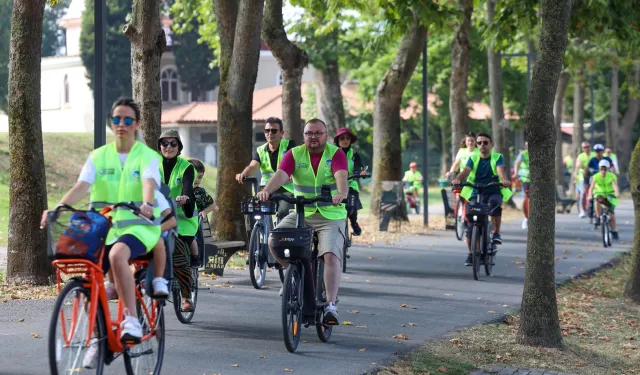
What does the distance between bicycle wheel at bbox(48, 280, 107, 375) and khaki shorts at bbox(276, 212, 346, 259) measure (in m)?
2.91

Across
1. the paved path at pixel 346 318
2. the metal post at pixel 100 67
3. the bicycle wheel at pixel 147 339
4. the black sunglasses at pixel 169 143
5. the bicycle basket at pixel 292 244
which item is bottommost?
the paved path at pixel 346 318

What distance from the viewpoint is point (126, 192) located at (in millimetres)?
7086

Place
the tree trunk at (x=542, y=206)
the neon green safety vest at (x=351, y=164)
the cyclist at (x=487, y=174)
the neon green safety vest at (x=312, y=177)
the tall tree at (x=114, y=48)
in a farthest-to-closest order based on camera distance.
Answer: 1. the tall tree at (x=114, y=48)
2. the cyclist at (x=487, y=174)
3. the neon green safety vest at (x=351, y=164)
4. the tree trunk at (x=542, y=206)
5. the neon green safety vest at (x=312, y=177)

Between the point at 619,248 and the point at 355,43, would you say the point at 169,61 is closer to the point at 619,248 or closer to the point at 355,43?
the point at 355,43

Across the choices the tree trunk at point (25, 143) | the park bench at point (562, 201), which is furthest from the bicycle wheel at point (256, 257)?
the park bench at point (562, 201)

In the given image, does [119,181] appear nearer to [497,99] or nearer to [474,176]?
[474,176]

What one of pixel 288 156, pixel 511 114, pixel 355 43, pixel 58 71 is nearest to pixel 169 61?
pixel 58 71

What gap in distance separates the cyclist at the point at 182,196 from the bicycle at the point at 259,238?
264 cm

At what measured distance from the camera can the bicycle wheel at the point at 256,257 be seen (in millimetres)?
13008

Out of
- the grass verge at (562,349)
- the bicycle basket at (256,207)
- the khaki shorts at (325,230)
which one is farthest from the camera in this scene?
the bicycle basket at (256,207)

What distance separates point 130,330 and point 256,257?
639 cm

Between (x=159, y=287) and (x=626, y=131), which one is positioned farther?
(x=626, y=131)

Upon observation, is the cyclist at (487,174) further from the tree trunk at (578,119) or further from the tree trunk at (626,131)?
the tree trunk at (626,131)

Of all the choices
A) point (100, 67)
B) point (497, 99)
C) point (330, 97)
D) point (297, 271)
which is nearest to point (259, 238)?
point (100, 67)
